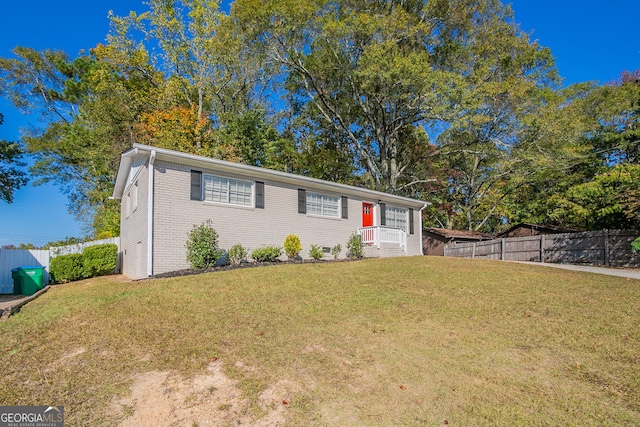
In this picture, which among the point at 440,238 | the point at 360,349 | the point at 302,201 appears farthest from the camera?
the point at 440,238

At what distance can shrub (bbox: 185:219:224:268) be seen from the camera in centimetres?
1073

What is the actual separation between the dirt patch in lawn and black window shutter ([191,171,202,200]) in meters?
7.83

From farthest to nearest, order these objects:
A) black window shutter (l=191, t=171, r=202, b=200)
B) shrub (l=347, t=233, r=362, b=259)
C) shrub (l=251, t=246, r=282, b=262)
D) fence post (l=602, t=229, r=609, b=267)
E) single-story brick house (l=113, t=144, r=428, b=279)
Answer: shrub (l=347, t=233, r=362, b=259) < fence post (l=602, t=229, r=609, b=267) < shrub (l=251, t=246, r=282, b=262) < black window shutter (l=191, t=171, r=202, b=200) < single-story brick house (l=113, t=144, r=428, b=279)

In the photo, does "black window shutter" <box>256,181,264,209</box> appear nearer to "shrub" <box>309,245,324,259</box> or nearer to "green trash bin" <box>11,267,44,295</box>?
"shrub" <box>309,245,324,259</box>

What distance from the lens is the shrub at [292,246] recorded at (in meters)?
13.1

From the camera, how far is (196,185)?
37.2ft

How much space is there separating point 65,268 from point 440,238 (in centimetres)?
2058

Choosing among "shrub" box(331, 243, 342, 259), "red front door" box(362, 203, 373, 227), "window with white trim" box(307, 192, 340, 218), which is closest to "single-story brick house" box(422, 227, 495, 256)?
"red front door" box(362, 203, 373, 227)

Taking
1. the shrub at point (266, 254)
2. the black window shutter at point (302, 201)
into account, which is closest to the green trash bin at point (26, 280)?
the shrub at point (266, 254)

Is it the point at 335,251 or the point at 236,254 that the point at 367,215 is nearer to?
the point at 335,251

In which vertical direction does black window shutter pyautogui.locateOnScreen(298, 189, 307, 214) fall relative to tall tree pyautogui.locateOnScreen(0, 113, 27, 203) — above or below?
below

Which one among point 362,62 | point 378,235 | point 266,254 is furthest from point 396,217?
point 362,62

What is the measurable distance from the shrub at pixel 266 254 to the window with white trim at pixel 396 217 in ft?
24.6

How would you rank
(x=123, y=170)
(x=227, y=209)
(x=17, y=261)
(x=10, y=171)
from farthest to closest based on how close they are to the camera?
(x=10, y=171), (x=123, y=170), (x=17, y=261), (x=227, y=209)
